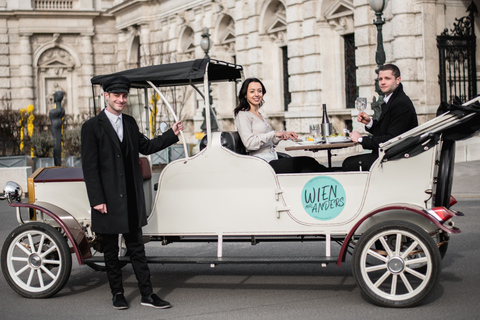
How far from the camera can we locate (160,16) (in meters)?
38.7

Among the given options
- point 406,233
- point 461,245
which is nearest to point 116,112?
point 406,233

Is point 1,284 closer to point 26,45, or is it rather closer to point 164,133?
point 164,133

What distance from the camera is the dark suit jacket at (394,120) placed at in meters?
6.62

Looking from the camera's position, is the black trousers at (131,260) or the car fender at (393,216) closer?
the car fender at (393,216)

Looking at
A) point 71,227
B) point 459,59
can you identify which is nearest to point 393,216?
point 71,227

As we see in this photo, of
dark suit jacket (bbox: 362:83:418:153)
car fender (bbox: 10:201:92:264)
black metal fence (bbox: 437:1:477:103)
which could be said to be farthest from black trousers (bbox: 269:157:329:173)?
black metal fence (bbox: 437:1:477:103)

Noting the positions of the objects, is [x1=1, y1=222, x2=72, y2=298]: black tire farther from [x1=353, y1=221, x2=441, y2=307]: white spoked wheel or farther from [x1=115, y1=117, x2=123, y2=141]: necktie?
[x1=353, y1=221, x2=441, y2=307]: white spoked wheel

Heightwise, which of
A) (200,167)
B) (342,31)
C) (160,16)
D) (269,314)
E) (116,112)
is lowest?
(269,314)

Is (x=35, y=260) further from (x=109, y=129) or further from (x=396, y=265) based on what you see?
(x=396, y=265)

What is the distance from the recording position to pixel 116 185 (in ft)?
21.2

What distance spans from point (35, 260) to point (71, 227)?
18.1 inches

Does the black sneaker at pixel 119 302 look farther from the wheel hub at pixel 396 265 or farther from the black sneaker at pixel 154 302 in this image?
the wheel hub at pixel 396 265

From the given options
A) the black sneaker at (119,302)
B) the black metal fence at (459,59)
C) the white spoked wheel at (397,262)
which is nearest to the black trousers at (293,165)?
the white spoked wheel at (397,262)

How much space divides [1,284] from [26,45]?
3804cm
